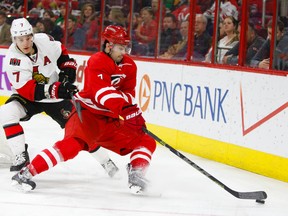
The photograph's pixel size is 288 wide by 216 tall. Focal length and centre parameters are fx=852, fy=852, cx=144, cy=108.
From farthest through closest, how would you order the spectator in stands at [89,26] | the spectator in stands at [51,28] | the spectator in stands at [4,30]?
the spectator in stands at [4,30] < the spectator in stands at [51,28] < the spectator in stands at [89,26]

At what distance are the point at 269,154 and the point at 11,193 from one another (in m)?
1.94

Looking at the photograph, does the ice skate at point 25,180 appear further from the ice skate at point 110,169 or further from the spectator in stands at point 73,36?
the spectator in stands at point 73,36

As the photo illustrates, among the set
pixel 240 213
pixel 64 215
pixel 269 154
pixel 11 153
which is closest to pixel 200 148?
pixel 269 154

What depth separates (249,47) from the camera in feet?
21.1

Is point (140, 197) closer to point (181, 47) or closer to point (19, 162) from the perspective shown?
point (19, 162)

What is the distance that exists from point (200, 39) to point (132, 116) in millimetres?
2603

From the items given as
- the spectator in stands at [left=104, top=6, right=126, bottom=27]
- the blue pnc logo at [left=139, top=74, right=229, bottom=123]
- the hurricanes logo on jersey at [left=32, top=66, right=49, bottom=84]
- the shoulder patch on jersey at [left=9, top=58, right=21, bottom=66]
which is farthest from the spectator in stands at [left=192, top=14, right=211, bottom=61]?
the shoulder patch on jersey at [left=9, top=58, right=21, bottom=66]

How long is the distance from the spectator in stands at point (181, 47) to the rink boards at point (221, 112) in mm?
150

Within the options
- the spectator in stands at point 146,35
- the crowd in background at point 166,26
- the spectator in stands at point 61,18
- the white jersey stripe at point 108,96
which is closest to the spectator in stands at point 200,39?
the crowd in background at point 166,26

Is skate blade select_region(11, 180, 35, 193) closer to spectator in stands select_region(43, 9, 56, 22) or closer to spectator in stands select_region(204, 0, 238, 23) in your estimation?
spectator in stands select_region(204, 0, 238, 23)

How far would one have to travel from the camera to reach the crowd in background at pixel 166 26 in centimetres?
627

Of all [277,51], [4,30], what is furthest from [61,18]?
[277,51]

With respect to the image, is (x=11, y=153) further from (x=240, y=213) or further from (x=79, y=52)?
(x=79, y=52)

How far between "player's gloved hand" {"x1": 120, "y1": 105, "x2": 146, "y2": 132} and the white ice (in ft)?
1.37
